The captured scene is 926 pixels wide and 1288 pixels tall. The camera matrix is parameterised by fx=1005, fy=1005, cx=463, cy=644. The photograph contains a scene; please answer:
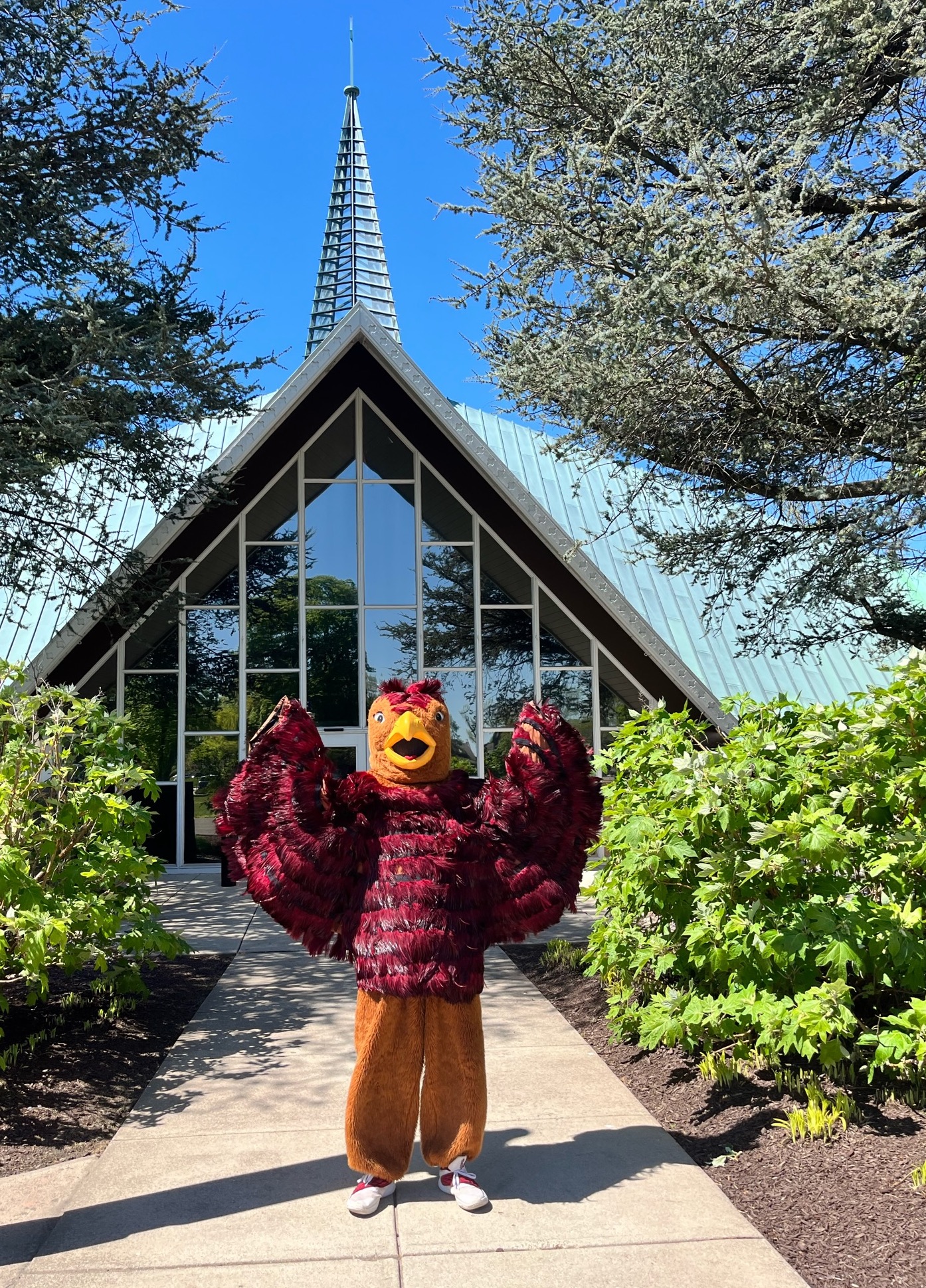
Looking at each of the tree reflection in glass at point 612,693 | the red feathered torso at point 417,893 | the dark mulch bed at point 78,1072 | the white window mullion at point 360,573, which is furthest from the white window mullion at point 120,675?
the red feathered torso at point 417,893

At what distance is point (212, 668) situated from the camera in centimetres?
1266

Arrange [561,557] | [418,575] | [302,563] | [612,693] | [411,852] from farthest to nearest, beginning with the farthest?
[612,693] → [418,575] → [302,563] → [561,557] → [411,852]

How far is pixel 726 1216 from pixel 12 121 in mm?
10091

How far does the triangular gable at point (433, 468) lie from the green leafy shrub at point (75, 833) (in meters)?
5.48

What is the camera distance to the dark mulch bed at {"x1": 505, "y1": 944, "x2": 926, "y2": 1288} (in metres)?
3.05

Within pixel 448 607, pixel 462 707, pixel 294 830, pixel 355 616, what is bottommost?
pixel 294 830

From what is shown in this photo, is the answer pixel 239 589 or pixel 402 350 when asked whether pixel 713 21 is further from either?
pixel 239 589

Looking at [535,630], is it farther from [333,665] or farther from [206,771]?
[206,771]

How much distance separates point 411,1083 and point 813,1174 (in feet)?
4.85

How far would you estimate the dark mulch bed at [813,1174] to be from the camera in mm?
3053

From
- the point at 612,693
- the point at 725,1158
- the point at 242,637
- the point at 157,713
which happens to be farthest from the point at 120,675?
the point at 725,1158

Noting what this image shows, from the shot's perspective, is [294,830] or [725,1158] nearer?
[294,830]

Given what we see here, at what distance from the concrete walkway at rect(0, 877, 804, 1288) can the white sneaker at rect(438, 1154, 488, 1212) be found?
1.6 inches

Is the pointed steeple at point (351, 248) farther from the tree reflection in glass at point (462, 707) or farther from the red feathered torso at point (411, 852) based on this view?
the red feathered torso at point (411, 852)
